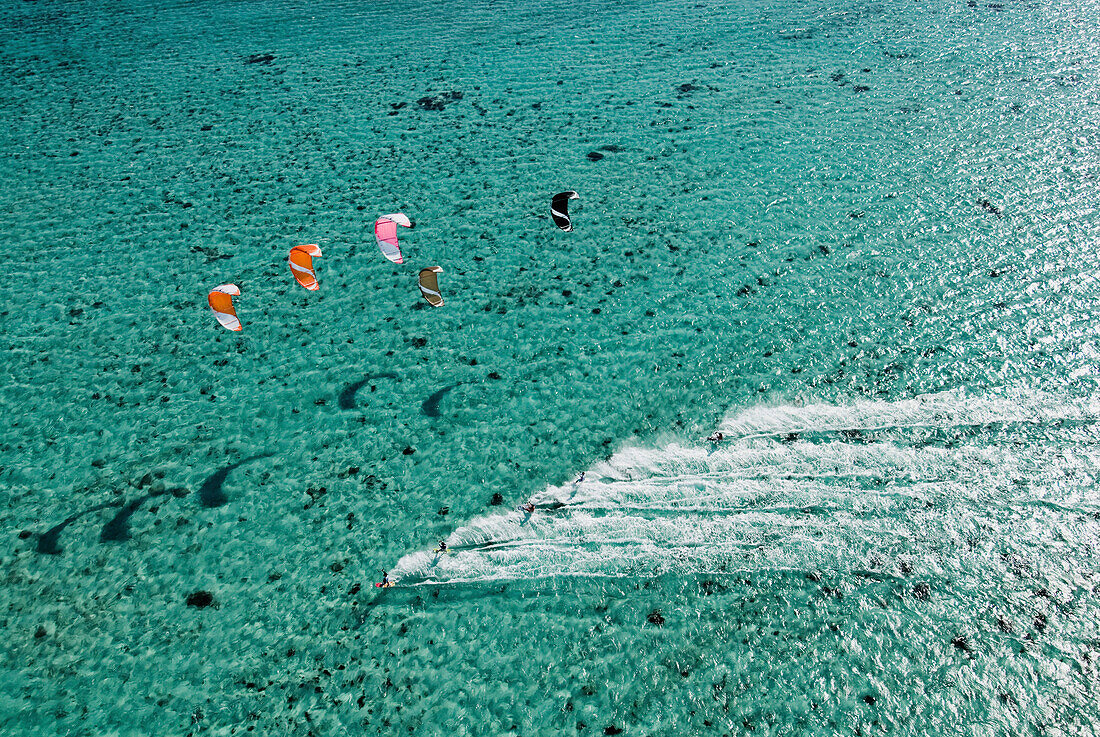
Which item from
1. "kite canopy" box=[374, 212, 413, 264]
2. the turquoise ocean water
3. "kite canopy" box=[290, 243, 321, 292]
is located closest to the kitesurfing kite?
the turquoise ocean water

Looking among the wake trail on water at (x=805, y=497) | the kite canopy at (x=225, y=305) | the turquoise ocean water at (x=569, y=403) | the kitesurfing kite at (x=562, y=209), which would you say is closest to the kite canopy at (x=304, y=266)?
the turquoise ocean water at (x=569, y=403)

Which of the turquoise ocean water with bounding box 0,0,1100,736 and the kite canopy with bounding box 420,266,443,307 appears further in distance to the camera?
the kite canopy with bounding box 420,266,443,307

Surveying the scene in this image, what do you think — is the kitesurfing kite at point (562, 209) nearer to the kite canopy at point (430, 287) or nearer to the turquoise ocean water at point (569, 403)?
the turquoise ocean water at point (569, 403)

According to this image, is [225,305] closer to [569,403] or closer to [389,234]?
[389,234]

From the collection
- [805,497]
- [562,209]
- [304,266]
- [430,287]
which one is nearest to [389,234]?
[304,266]

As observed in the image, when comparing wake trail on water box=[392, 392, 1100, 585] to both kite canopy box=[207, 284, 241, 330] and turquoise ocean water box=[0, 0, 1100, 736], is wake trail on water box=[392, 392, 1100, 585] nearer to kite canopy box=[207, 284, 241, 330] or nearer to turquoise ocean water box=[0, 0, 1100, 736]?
turquoise ocean water box=[0, 0, 1100, 736]

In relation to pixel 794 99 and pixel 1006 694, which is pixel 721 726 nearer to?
pixel 1006 694
